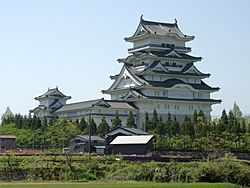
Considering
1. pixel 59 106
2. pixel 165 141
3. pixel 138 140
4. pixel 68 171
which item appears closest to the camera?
pixel 68 171

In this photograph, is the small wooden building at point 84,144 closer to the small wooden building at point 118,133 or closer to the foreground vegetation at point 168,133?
the small wooden building at point 118,133

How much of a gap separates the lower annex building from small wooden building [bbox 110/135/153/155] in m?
24.1

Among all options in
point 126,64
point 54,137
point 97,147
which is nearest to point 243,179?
point 97,147

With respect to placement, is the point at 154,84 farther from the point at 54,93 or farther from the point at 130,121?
the point at 54,93

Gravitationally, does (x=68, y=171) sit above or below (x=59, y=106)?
below

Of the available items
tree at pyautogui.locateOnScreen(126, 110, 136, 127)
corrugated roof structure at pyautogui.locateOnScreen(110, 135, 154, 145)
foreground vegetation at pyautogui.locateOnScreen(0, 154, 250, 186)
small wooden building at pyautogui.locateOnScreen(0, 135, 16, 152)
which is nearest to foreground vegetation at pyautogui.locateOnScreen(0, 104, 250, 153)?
tree at pyautogui.locateOnScreen(126, 110, 136, 127)

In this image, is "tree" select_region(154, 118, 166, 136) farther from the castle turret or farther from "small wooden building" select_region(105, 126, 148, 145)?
the castle turret

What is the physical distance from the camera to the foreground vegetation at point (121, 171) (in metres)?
35.4

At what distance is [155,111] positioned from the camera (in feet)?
251

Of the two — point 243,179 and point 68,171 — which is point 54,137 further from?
point 243,179

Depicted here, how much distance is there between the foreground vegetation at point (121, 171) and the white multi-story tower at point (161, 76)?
135 feet

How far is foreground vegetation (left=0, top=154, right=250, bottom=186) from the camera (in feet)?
116

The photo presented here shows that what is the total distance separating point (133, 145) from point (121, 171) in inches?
588

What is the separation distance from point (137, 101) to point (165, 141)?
18.1 metres
